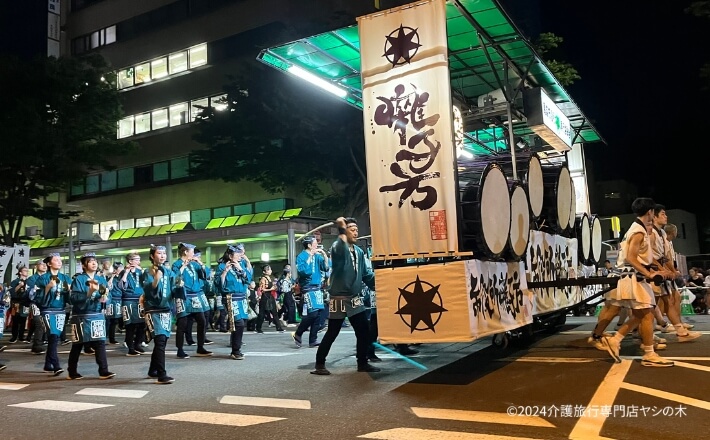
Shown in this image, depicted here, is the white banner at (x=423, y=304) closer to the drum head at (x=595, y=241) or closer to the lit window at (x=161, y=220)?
the drum head at (x=595, y=241)

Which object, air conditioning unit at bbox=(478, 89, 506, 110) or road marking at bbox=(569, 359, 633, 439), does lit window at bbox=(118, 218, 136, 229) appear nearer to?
air conditioning unit at bbox=(478, 89, 506, 110)

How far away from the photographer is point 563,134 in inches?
434

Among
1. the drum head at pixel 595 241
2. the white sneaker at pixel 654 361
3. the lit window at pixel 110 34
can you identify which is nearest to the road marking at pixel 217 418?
the white sneaker at pixel 654 361

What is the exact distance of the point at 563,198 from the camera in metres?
9.64

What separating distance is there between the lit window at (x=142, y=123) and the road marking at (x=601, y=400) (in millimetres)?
33114

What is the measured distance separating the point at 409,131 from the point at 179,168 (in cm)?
2876

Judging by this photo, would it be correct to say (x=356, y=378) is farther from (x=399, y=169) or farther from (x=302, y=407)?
(x=399, y=169)

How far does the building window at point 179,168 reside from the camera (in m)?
32.9

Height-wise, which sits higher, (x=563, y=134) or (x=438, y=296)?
(x=563, y=134)

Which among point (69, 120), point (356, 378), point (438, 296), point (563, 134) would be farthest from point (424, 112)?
point (69, 120)

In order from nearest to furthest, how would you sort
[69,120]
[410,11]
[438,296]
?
[438,296]
[410,11]
[69,120]

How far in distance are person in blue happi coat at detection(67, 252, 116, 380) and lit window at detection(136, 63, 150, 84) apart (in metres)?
30.0

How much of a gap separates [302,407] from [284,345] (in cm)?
591

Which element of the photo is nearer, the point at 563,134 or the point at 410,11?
the point at 410,11
